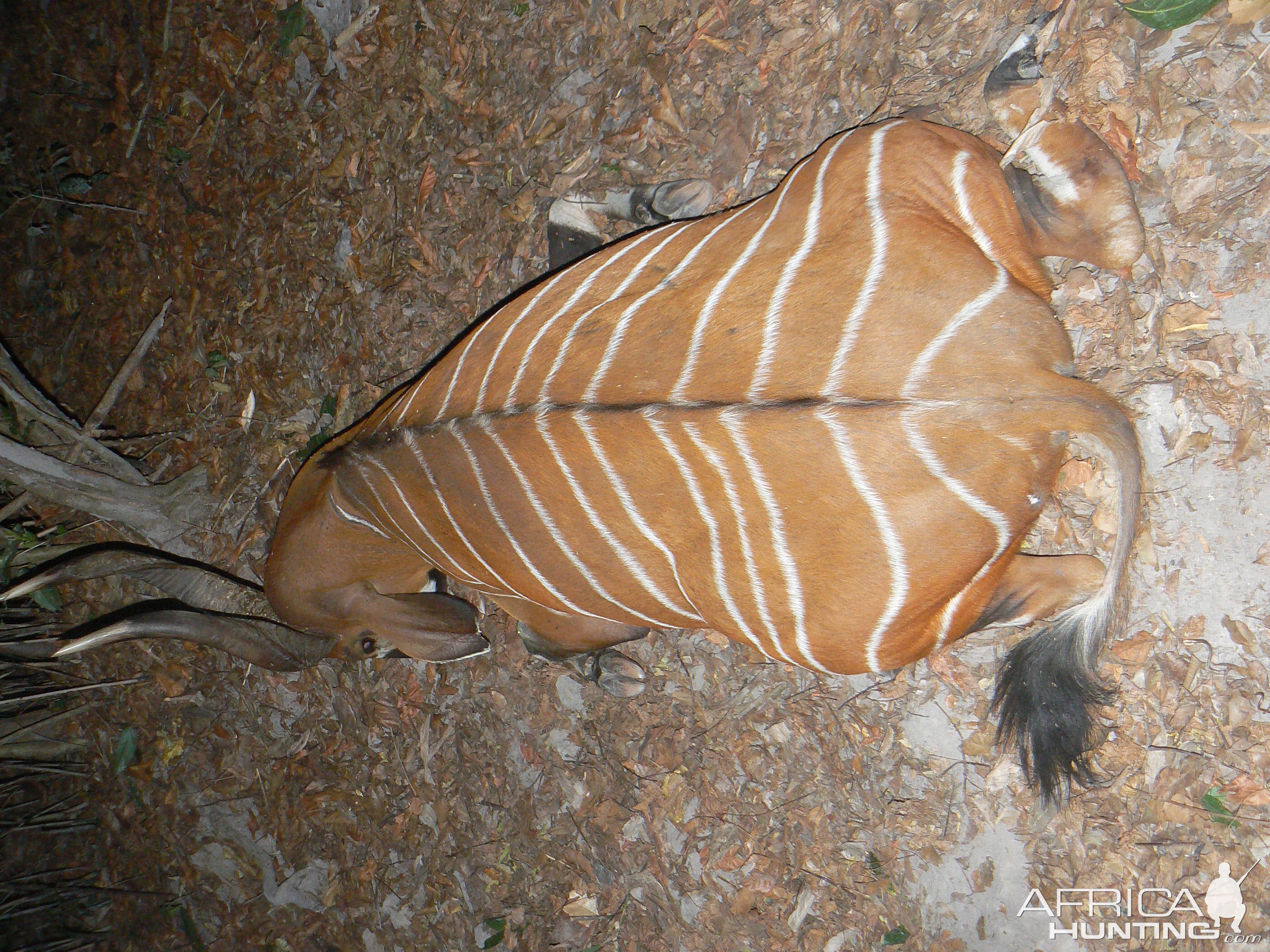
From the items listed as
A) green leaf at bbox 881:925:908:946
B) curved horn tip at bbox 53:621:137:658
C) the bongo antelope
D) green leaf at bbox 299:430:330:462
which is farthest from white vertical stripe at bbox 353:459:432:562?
green leaf at bbox 881:925:908:946

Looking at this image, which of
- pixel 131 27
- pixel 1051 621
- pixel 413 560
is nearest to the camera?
pixel 1051 621

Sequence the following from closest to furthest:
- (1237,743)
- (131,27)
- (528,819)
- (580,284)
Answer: (1237,743)
(580,284)
(528,819)
(131,27)

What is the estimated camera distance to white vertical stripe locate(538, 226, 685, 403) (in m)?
1.99

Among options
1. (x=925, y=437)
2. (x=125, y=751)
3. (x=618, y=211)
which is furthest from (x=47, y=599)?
(x=925, y=437)

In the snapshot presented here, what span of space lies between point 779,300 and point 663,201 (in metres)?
1.29

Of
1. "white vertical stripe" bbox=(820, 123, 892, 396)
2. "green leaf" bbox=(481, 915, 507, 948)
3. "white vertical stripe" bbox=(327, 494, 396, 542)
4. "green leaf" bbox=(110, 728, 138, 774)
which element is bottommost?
"green leaf" bbox=(481, 915, 507, 948)

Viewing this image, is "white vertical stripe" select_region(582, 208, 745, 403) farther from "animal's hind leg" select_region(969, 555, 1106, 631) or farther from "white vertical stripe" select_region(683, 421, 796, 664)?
"animal's hind leg" select_region(969, 555, 1106, 631)

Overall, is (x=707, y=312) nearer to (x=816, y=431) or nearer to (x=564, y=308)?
(x=816, y=431)

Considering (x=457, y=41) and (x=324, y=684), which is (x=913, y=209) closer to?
(x=457, y=41)

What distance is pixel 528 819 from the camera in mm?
3139

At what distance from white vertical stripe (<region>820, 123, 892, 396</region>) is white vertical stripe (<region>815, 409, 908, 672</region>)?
8cm

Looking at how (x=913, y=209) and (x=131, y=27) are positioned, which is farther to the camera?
(x=131, y=27)

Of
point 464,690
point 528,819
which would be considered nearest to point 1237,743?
point 528,819

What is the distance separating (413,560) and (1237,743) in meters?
2.49
